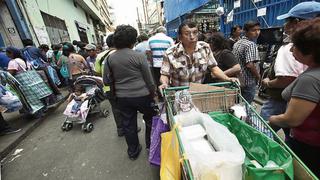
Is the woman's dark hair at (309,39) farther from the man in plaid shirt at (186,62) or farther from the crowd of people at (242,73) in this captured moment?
the man in plaid shirt at (186,62)

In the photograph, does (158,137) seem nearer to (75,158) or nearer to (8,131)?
(75,158)

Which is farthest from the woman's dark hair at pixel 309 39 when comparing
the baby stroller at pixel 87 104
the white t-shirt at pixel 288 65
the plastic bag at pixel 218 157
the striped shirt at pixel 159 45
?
the baby stroller at pixel 87 104

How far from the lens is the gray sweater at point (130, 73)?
275 cm

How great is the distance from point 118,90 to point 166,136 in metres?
1.45

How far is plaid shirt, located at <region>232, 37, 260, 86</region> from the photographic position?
117 inches

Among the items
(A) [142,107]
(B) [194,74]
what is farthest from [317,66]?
(A) [142,107]

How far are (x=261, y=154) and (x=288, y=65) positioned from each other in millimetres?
976

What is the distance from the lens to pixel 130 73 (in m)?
2.79

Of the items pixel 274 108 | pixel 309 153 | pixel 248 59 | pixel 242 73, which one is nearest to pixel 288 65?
pixel 274 108

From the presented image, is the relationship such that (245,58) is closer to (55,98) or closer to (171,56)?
(171,56)

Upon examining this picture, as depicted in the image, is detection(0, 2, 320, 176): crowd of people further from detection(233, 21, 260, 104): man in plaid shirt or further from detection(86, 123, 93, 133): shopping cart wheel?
detection(86, 123, 93, 133): shopping cart wheel

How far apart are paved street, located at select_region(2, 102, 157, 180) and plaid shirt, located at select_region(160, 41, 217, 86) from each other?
138 centimetres

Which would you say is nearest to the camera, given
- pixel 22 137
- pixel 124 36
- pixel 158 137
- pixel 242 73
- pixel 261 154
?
pixel 261 154

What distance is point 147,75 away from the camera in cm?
292
